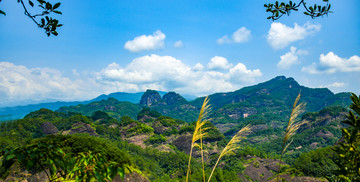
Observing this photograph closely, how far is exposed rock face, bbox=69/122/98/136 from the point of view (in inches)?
2330

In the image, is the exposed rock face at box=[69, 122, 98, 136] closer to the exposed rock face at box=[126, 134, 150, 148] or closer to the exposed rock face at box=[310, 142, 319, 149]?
the exposed rock face at box=[126, 134, 150, 148]

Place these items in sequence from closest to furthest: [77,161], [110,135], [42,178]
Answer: [77,161] → [42,178] → [110,135]

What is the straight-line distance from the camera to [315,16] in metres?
3.33

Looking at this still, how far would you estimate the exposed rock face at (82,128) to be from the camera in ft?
194

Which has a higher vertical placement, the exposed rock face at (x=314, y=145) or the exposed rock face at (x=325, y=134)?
the exposed rock face at (x=325, y=134)

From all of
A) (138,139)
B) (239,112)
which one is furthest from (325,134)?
(239,112)

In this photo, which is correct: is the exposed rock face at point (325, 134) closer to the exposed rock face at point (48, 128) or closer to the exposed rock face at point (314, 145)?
the exposed rock face at point (314, 145)

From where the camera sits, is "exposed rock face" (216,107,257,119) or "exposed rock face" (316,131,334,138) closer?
"exposed rock face" (316,131,334,138)

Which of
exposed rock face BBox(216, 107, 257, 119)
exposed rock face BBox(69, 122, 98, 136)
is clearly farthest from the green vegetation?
exposed rock face BBox(216, 107, 257, 119)

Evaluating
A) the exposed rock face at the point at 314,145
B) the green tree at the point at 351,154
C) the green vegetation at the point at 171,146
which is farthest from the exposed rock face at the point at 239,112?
the green tree at the point at 351,154

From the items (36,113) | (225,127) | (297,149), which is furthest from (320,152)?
(225,127)

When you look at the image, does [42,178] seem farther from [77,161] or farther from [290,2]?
[290,2]

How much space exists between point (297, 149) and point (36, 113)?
360ft

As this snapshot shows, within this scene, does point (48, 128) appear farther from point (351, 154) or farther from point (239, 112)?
point (239, 112)
